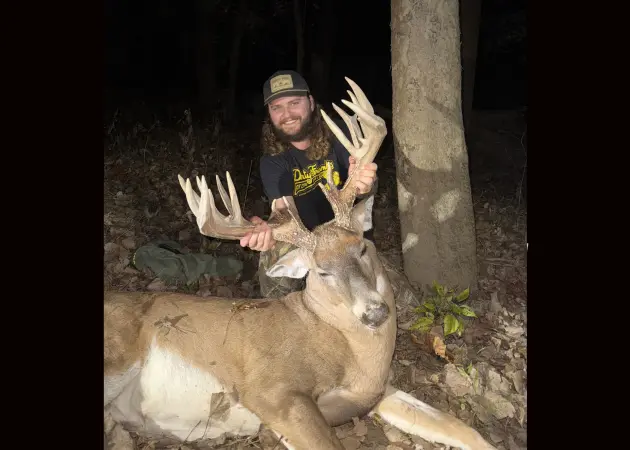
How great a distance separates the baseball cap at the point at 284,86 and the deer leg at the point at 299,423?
2268 millimetres

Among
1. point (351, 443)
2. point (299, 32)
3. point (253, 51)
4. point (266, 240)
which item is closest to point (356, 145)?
point (266, 240)

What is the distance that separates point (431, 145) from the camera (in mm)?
4180

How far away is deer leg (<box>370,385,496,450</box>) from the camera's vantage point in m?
3.13

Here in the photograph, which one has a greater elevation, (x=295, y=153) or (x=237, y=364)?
(x=295, y=153)

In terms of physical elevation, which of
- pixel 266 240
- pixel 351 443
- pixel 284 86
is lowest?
pixel 351 443

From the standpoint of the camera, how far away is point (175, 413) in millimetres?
3312

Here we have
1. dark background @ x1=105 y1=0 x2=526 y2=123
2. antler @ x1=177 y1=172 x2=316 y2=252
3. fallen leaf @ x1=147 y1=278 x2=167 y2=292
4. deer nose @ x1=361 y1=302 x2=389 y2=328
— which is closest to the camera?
deer nose @ x1=361 y1=302 x2=389 y2=328

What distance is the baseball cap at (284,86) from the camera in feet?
14.3

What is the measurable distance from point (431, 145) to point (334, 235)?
1.24 m

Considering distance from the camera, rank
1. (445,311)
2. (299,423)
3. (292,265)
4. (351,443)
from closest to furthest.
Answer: (299,423)
(351,443)
(292,265)
(445,311)

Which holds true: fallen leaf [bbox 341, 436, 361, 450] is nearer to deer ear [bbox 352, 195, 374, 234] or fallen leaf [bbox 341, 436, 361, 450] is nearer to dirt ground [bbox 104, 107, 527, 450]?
dirt ground [bbox 104, 107, 527, 450]

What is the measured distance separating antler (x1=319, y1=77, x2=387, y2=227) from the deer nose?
22.4 inches

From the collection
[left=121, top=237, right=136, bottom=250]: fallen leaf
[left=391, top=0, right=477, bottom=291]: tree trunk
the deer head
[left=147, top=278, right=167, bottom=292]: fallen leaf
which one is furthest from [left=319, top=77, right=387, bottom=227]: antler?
[left=121, top=237, right=136, bottom=250]: fallen leaf

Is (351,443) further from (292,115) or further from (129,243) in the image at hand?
(129,243)
